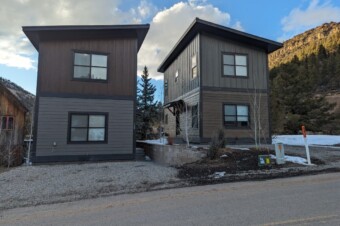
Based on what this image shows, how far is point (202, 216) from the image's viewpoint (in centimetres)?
489

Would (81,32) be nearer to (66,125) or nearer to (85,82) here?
(85,82)

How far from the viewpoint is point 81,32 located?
46.1 feet

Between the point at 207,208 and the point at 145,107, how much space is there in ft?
85.3

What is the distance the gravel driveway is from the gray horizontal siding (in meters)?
2.99

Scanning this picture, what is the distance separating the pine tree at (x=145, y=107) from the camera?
29.0m

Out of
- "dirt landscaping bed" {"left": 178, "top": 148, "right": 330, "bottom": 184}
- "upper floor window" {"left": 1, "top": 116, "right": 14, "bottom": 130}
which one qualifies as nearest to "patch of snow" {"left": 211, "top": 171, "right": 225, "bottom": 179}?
"dirt landscaping bed" {"left": 178, "top": 148, "right": 330, "bottom": 184}

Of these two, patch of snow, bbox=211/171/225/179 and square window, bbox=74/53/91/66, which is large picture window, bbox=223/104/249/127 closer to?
patch of snow, bbox=211/171/225/179

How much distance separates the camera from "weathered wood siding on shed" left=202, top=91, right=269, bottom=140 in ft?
52.2

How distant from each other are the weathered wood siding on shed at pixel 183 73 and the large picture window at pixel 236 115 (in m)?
2.36

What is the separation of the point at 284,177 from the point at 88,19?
48.0 ft

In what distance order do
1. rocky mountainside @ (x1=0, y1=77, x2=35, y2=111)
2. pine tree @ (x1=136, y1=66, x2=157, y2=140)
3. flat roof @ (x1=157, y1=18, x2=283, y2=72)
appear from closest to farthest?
rocky mountainside @ (x1=0, y1=77, x2=35, y2=111) → flat roof @ (x1=157, y1=18, x2=283, y2=72) → pine tree @ (x1=136, y1=66, x2=157, y2=140)

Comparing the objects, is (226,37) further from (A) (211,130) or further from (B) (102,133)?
(B) (102,133)

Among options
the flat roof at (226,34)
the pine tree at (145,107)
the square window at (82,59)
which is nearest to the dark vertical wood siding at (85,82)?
the square window at (82,59)

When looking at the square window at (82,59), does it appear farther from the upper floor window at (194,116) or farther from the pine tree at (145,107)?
the pine tree at (145,107)
